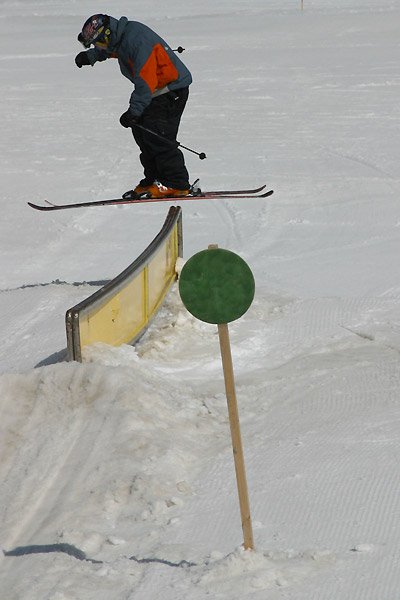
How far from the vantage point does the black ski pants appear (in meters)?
9.08

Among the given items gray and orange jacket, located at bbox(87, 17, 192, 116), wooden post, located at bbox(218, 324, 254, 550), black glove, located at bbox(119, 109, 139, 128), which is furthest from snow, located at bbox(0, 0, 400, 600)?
gray and orange jacket, located at bbox(87, 17, 192, 116)

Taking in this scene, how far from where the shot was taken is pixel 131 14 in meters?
31.2

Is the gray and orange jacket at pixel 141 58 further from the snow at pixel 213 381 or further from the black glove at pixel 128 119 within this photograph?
the snow at pixel 213 381

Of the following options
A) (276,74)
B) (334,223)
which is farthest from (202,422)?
(276,74)

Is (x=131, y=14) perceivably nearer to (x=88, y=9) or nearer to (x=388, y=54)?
(x=88, y=9)

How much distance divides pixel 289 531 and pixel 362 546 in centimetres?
39

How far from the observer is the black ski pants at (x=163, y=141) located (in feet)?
29.8

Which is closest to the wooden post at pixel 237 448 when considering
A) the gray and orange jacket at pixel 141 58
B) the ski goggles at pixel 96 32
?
the gray and orange jacket at pixel 141 58

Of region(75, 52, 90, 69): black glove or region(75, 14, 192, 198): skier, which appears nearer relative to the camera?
region(75, 14, 192, 198): skier

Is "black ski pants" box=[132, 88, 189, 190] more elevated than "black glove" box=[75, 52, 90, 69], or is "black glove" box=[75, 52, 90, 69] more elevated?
"black glove" box=[75, 52, 90, 69]

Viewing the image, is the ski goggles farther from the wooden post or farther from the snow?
the wooden post

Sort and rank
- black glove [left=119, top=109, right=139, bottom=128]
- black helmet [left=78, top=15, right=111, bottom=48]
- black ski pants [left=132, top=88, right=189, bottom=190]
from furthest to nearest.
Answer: black ski pants [left=132, top=88, right=189, bottom=190]
black glove [left=119, top=109, right=139, bottom=128]
black helmet [left=78, top=15, right=111, bottom=48]

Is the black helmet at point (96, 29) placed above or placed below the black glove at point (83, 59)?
above

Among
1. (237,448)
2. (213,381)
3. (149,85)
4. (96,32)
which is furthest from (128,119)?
(237,448)
